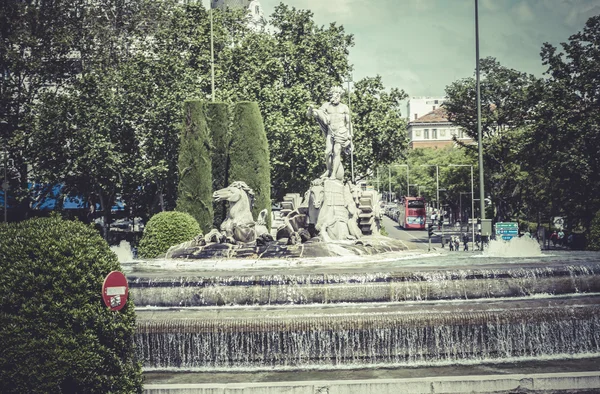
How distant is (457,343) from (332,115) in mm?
14942

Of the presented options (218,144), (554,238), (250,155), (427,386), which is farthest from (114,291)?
(554,238)

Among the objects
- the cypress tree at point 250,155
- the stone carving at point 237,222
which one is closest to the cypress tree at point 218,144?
the cypress tree at point 250,155

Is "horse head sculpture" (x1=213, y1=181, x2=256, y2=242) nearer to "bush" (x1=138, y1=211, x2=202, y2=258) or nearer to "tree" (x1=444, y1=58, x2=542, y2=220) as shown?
"bush" (x1=138, y1=211, x2=202, y2=258)

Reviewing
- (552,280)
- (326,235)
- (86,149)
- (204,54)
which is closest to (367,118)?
(204,54)

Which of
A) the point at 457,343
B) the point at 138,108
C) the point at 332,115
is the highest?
the point at 138,108

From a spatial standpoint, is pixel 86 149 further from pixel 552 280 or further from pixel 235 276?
pixel 552 280

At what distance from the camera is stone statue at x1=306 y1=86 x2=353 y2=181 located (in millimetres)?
30609

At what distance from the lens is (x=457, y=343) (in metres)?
18.3

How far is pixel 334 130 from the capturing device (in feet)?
101

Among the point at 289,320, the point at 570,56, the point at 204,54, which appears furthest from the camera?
the point at 204,54

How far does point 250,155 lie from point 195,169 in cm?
390

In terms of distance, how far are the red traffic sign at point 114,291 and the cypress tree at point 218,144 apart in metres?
28.1

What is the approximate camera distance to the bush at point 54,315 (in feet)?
42.4

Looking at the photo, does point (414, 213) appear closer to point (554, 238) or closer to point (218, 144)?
point (554, 238)
